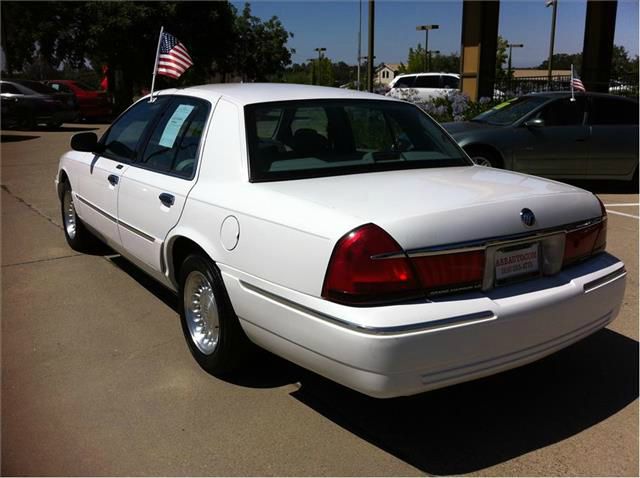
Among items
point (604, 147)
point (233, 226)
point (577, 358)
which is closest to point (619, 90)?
point (604, 147)

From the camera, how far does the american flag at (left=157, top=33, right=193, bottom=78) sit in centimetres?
580

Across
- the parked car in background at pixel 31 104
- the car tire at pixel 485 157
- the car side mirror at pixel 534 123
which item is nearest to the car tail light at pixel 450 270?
the car tire at pixel 485 157

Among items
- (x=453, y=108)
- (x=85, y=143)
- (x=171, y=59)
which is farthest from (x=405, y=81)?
(x=85, y=143)

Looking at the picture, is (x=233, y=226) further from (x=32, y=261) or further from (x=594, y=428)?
(x=32, y=261)

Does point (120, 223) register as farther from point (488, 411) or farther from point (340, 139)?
point (488, 411)

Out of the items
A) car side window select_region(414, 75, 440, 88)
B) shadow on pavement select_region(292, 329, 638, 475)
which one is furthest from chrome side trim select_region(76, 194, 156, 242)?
car side window select_region(414, 75, 440, 88)

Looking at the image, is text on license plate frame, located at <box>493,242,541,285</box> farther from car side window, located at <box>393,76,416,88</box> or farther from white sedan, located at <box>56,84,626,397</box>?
car side window, located at <box>393,76,416,88</box>

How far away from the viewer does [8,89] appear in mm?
19344

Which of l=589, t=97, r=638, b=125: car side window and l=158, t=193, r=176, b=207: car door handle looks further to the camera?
l=589, t=97, r=638, b=125: car side window

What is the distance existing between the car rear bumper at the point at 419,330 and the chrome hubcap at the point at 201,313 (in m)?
0.39

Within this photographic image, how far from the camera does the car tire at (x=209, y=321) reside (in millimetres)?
3238

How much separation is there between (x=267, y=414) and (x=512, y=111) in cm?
743

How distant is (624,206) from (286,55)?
37933 millimetres

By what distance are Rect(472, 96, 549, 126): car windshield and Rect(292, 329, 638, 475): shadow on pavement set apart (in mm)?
5914
